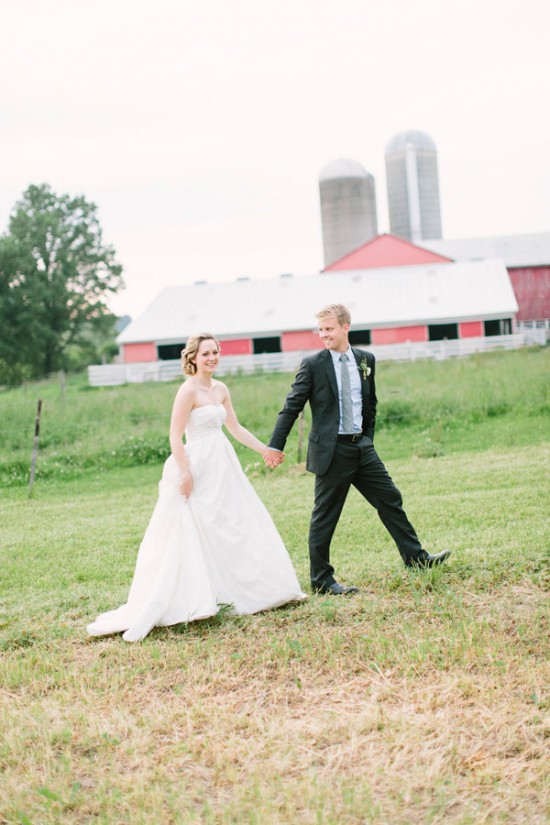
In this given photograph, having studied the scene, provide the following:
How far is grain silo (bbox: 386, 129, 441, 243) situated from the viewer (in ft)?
194

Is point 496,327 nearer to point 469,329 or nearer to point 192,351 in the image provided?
point 469,329

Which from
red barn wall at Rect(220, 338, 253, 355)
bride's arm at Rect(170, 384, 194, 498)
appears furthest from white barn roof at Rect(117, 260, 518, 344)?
bride's arm at Rect(170, 384, 194, 498)

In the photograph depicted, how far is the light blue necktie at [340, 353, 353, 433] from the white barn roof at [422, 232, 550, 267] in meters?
49.7

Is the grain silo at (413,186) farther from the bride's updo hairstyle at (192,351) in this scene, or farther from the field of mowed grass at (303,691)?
the bride's updo hairstyle at (192,351)

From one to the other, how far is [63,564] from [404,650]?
4112 millimetres

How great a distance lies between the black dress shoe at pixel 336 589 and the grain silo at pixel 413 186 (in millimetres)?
55509

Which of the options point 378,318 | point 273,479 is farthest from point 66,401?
point 378,318

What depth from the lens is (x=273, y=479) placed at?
41.8ft

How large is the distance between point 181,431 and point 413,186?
56.7 meters

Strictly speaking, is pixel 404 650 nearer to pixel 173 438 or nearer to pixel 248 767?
pixel 248 767

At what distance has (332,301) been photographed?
41.9m

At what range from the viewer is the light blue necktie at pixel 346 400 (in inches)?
253

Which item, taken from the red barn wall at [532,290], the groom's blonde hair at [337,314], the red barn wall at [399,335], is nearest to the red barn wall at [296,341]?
the red barn wall at [399,335]

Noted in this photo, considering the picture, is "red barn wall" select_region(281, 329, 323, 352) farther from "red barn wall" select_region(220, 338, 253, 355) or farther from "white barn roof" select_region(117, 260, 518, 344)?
"red barn wall" select_region(220, 338, 253, 355)
